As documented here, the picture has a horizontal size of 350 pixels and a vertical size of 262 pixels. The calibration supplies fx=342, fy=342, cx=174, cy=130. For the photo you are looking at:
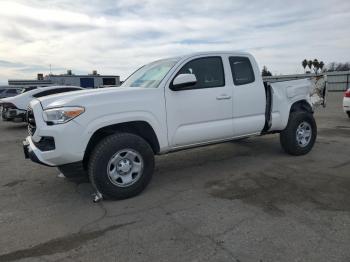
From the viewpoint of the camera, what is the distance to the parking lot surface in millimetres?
3191

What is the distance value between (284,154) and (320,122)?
5828mm

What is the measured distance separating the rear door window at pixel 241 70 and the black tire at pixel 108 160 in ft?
6.75

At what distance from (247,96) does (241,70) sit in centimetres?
48

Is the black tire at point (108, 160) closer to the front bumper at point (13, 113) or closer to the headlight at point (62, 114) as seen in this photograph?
the headlight at point (62, 114)

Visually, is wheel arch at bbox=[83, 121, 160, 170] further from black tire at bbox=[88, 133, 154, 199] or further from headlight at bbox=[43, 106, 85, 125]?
headlight at bbox=[43, 106, 85, 125]

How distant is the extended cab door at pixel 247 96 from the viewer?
18.5 ft

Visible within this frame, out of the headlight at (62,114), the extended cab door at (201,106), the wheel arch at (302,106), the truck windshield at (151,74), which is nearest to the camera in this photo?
the headlight at (62,114)

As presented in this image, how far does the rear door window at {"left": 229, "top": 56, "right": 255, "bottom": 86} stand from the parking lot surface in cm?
151

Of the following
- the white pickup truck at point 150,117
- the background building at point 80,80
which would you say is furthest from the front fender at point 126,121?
the background building at point 80,80

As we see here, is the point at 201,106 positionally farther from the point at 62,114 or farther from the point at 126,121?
the point at 62,114

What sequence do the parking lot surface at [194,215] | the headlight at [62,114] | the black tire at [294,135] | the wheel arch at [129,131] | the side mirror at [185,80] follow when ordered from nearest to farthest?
the parking lot surface at [194,215], the headlight at [62,114], the wheel arch at [129,131], the side mirror at [185,80], the black tire at [294,135]

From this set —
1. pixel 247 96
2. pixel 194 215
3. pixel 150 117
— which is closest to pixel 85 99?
pixel 150 117

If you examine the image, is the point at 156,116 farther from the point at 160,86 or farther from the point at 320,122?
the point at 320,122

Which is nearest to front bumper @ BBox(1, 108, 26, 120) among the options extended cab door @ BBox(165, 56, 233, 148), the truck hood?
the truck hood
